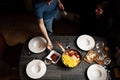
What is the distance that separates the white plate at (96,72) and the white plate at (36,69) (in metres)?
0.51

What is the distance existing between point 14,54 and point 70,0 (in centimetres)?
119

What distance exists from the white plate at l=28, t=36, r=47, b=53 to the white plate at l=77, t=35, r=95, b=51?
43 cm

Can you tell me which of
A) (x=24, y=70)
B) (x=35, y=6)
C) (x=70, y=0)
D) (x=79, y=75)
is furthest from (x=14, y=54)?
(x=70, y=0)

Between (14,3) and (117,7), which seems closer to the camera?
(117,7)

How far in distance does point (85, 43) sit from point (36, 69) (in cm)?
68

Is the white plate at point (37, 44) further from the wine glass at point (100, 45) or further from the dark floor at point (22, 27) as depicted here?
the dark floor at point (22, 27)

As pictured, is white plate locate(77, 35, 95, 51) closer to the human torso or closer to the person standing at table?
the person standing at table

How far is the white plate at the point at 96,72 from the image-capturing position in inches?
89.1

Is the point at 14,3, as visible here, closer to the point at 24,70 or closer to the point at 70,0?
the point at 70,0

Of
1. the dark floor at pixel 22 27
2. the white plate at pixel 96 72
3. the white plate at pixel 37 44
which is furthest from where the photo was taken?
the dark floor at pixel 22 27

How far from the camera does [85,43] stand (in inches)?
98.7

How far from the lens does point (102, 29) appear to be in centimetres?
277

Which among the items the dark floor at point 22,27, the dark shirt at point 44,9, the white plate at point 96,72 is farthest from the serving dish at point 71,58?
the dark floor at point 22,27

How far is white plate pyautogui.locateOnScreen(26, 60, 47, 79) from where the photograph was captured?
2281 mm
